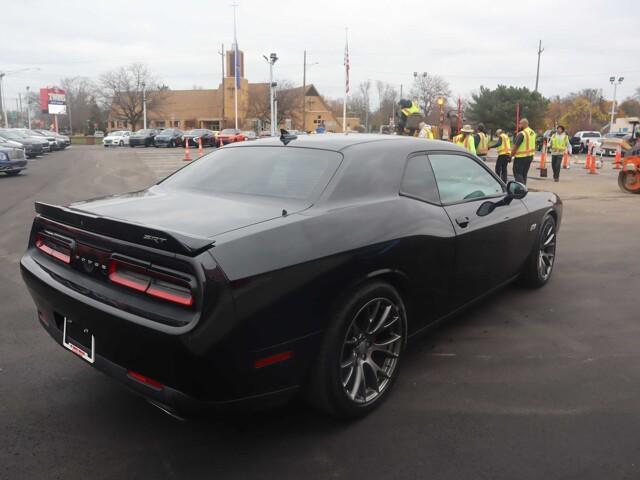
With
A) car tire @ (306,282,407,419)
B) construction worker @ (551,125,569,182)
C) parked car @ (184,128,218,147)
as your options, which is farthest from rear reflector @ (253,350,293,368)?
parked car @ (184,128,218,147)

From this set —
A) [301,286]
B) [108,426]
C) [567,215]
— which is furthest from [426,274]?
[567,215]

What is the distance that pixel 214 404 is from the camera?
225 centimetres

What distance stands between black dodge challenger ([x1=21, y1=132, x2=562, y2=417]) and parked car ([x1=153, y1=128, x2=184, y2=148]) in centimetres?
3943

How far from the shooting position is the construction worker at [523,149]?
518 inches

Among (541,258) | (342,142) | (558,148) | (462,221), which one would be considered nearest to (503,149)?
(558,148)

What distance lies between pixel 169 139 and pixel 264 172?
1577 inches

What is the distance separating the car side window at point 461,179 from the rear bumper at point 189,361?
5.82 feet

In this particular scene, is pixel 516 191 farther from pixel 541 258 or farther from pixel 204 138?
pixel 204 138

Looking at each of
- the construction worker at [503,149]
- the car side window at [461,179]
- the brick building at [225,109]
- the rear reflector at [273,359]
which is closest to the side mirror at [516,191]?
the car side window at [461,179]

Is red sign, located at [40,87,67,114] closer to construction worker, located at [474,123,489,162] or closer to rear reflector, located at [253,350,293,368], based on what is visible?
construction worker, located at [474,123,489,162]

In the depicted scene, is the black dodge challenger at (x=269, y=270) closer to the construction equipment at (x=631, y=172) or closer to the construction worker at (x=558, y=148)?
the construction equipment at (x=631, y=172)

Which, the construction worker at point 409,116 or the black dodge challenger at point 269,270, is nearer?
the black dodge challenger at point 269,270

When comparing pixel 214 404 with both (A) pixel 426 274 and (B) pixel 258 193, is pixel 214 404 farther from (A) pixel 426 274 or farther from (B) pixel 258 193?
(A) pixel 426 274

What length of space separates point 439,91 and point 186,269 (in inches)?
3143
